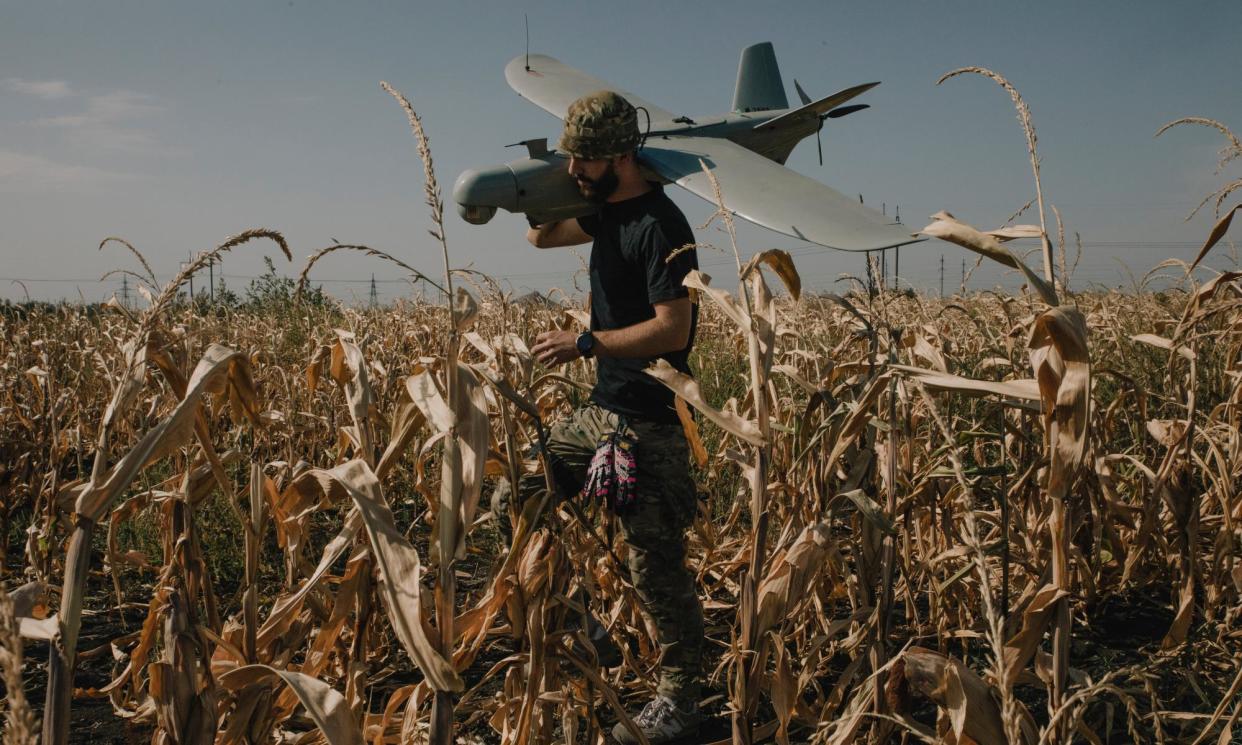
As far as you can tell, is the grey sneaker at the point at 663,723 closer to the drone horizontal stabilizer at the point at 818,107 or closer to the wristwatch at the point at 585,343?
the wristwatch at the point at 585,343

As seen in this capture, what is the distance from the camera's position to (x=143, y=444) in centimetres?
117

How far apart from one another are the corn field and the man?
15cm

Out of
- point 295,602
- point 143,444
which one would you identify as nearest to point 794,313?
point 295,602

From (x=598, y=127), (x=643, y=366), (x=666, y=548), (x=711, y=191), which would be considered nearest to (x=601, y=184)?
(x=598, y=127)

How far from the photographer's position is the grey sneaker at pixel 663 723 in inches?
91.4

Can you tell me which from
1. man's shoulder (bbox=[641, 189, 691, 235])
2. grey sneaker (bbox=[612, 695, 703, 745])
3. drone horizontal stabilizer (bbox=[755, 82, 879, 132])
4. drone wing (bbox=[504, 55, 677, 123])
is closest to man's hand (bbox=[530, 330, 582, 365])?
man's shoulder (bbox=[641, 189, 691, 235])

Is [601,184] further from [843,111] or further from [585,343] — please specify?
[843,111]

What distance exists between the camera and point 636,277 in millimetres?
2529

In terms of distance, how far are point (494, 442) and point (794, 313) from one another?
305 centimetres

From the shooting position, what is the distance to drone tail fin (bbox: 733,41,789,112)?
9.44m

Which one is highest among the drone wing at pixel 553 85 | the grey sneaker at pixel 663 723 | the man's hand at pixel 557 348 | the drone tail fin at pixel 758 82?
the drone tail fin at pixel 758 82

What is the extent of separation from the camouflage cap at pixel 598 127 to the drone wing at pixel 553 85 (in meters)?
2.48

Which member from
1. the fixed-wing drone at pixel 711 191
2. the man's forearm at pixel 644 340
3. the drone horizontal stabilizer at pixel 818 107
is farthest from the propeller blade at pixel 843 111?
the man's forearm at pixel 644 340

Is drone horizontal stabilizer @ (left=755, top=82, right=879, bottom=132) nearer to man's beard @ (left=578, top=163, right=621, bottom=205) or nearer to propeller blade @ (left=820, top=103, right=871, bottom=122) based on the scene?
propeller blade @ (left=820, top=103, right=871, bottom=122)
